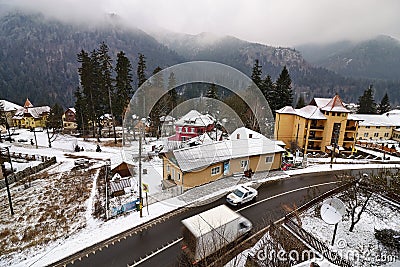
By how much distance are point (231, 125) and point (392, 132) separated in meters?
37.7

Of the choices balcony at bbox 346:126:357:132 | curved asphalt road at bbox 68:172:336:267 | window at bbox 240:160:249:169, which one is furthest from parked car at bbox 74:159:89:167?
balcony at bbox 346:126:357:132

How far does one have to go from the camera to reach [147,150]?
85.0 feet

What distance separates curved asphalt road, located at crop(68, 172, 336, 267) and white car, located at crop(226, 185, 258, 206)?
1.55 feet

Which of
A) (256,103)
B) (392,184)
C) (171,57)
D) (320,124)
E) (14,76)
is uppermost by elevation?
(171,57)

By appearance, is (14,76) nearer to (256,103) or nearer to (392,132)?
(256,103)

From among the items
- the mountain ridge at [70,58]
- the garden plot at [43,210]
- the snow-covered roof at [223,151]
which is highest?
the mountain ridge at [70,58]

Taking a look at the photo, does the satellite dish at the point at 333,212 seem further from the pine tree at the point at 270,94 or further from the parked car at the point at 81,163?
the pine tree at the point at 270,94

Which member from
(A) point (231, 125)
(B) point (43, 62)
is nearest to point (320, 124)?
(A) point (231, 125)

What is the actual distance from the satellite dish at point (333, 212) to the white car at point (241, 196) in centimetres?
548

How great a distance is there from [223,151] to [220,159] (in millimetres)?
825

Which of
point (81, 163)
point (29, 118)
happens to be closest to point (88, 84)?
point (81, 163)

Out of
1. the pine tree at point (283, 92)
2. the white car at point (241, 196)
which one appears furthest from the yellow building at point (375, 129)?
the white car at point (241, 196)

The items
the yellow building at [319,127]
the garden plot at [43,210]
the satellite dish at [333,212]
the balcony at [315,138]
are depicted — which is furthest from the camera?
the balcony at [315,138]

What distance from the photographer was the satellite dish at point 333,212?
838 cm
